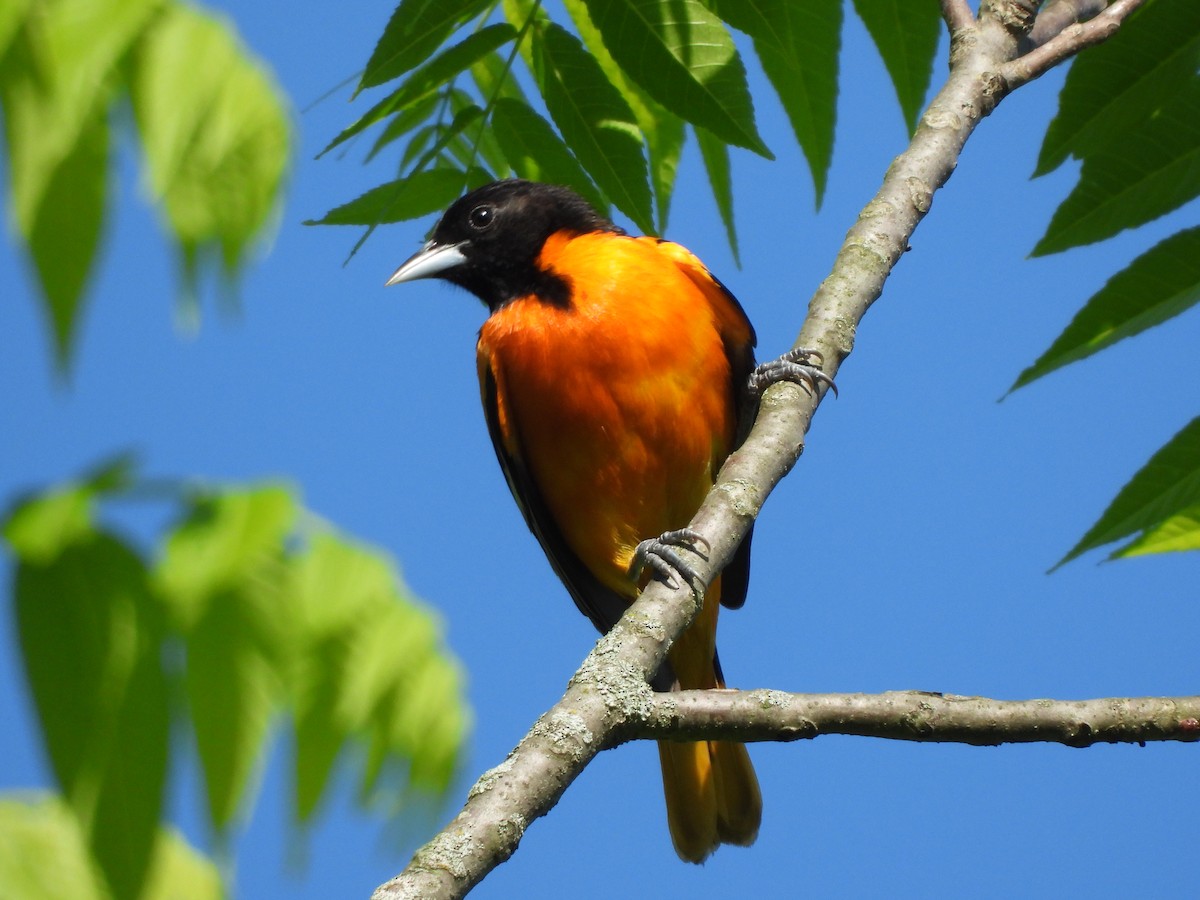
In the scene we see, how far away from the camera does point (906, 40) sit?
292cm

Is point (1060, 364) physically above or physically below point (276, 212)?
above

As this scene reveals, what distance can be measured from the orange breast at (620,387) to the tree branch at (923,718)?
83.6 inches

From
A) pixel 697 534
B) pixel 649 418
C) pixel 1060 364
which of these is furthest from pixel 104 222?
pixel 649 418

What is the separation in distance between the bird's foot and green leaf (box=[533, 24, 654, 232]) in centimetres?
77

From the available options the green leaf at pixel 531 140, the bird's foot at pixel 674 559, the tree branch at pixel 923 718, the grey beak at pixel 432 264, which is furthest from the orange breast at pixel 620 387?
the tree branch at pixel 923 718

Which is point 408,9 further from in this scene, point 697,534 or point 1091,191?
point 1091,191

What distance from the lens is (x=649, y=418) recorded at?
4.16m

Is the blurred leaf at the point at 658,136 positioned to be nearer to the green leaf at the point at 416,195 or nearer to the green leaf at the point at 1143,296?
the green leaf at the point at 416,195

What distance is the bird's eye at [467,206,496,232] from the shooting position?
4.82 m

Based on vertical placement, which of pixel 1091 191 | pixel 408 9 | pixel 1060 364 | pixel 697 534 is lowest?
pixel 697 534

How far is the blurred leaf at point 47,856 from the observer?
93 centimetres

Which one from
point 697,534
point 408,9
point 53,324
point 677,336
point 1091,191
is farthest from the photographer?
point 677,336

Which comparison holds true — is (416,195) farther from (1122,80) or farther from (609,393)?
(1122,80)

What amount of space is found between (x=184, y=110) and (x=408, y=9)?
1.63 m
